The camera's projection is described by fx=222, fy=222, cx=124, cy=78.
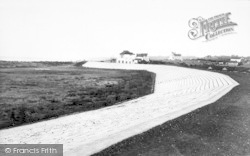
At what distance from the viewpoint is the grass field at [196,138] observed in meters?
5.74

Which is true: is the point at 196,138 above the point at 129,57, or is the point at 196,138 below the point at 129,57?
below

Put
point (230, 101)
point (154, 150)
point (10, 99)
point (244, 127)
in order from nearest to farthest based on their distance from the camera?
point (154, 150)
point (244, 127)
point (230, 101)
point (10, 99)

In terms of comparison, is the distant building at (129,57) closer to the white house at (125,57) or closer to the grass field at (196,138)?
the white house at (125,57)

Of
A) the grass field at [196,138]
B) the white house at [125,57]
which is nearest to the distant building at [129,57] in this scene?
the white house at [125,57]

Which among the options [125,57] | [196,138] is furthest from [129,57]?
[196,138]

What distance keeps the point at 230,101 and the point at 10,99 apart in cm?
1521

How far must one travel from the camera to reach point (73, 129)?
9.04 meters

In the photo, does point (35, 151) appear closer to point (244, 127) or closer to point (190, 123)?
point (190, 123)

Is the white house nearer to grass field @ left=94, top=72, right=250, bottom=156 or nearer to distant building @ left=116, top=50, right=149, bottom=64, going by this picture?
distant building @ left=116, top=50, right=149, bottom=64

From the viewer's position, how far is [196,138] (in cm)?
668

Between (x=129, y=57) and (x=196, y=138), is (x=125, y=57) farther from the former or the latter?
(x=196, y=138)

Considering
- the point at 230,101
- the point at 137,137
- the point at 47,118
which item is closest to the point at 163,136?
the point at 137,137

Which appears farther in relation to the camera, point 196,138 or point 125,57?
point 125,57

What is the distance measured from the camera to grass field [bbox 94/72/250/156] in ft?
18.8
